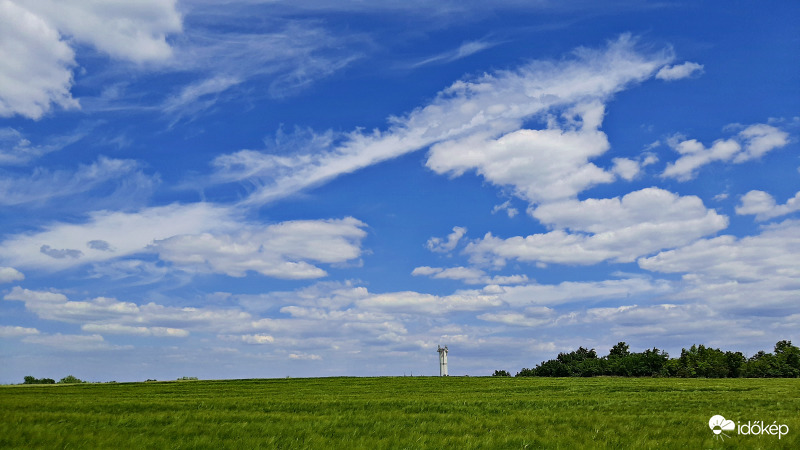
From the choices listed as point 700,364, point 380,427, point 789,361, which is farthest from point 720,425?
point 789,361

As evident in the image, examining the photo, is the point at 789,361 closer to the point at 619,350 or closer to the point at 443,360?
the point at 619,350

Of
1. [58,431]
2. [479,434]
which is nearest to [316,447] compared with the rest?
[479,434]

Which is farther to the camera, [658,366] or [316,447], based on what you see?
[658,366]

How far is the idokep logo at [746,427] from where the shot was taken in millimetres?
17016

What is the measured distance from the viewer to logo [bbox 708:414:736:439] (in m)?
17.3

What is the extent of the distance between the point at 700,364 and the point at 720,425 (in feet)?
202

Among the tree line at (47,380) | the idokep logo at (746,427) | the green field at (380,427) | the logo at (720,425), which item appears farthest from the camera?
the tree line at (47,380)

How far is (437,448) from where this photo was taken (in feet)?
46.3

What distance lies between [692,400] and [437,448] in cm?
1987

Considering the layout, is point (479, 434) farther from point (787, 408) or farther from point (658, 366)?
point (658, 366)

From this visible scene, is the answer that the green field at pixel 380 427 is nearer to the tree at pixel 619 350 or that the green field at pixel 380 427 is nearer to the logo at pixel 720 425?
the logo at pixel 720 425

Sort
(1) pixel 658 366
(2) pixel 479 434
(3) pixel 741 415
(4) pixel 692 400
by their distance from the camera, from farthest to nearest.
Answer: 1. (1) pixel 658 366
2. (4) pixel 692 400
3. (3) pixel 741 415
4. (2) pixel 479 434

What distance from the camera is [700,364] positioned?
72.1 m

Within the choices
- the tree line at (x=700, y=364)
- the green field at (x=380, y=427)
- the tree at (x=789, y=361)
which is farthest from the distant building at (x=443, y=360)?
the green field at (x=380, y=427)
